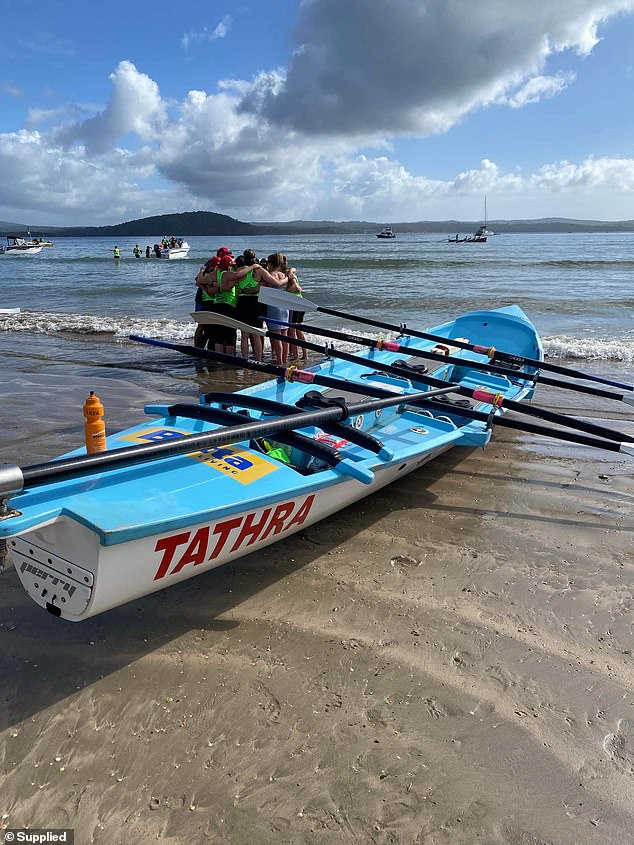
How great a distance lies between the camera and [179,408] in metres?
4.25

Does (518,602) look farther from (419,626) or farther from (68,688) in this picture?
(68,688)

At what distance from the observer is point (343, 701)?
2.71 metres

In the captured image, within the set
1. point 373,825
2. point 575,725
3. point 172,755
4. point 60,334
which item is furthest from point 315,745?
point 60,334

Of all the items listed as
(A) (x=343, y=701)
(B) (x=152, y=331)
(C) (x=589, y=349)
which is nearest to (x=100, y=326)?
(B) (x=152, y=331)

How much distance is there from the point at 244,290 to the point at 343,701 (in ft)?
25.0

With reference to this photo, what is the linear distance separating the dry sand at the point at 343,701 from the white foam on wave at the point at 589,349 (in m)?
8.23

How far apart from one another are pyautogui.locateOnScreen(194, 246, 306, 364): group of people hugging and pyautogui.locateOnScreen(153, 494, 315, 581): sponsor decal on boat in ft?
19.2

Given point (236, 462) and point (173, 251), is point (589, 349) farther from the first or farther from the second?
point (173, 251)

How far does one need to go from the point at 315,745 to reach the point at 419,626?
0.99 meters

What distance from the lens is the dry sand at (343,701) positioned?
2.19 metres

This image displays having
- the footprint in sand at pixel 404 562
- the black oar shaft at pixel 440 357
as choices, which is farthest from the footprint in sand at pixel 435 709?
the black oar shaft at pixel 440 357

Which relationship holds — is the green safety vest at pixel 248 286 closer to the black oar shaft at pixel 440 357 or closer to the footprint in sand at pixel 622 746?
the black oar shaft at pixel 440 357

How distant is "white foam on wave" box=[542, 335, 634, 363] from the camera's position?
11.3 meters

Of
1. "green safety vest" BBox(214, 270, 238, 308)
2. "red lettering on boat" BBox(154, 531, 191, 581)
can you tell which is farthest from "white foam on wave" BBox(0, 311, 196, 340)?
"red lettering on boat" BBox(154, 531, 191, 581)
